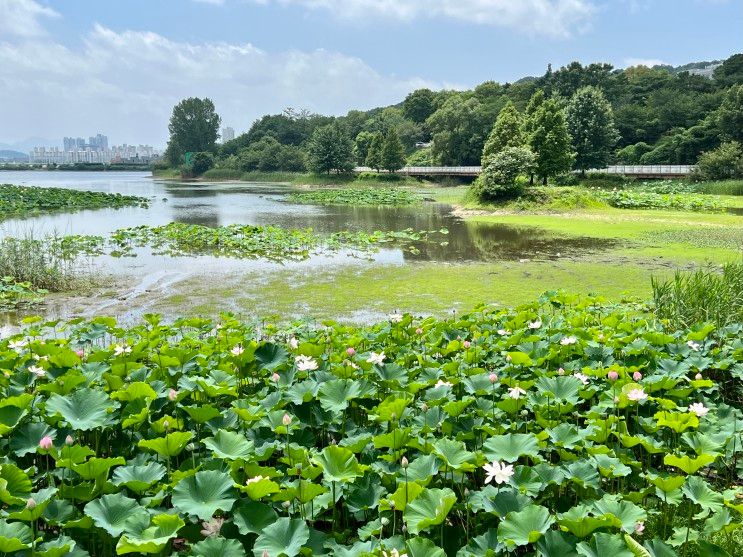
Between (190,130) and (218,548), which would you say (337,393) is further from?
(190,130)

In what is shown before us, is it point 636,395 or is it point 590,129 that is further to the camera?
point 590,129

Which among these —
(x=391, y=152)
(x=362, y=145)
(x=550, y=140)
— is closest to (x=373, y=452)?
(x=550, y=140)

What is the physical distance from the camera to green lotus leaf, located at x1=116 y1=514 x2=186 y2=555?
6.24 ft

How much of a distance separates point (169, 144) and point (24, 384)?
9293cm

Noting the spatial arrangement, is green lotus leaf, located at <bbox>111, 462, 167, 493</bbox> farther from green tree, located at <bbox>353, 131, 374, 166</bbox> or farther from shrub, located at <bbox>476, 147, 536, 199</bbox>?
green tree, located at <bbox>353, 131, 374, 166</bbox>

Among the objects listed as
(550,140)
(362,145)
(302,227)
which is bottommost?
(302,227)

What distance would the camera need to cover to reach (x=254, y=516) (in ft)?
7.22

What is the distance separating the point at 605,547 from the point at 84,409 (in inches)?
95.3

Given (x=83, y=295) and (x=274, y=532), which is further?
(x=83, y=295)

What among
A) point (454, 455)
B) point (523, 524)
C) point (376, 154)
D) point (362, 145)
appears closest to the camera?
point (523, 524)

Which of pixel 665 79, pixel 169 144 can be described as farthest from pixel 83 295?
pixel 169 144

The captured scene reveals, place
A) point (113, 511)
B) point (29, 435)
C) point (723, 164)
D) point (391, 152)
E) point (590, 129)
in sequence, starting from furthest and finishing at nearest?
point (391, 152) → point (590, 129) → point (723, 164) → point (29, 435) → point (113, 511)

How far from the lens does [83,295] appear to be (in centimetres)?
989

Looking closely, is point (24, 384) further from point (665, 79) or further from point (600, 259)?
point (665, 79)
